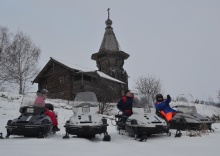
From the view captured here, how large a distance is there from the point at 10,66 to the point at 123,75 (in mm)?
18341

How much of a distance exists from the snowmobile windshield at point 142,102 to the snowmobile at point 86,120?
4.59 feet

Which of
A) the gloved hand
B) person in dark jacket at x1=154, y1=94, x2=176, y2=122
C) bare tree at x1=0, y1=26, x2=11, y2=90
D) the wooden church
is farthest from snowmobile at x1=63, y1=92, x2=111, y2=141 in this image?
bare tree at x1=0, y1=26, x2=11, y2=90

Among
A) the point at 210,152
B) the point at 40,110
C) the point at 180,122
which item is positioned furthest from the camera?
the point at 180,122

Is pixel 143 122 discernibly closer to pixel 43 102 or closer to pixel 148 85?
pixel 43 102

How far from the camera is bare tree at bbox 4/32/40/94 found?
96.0 ft

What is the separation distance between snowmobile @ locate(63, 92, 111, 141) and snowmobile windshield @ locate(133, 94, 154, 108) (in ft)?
4.59

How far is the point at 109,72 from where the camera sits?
132 feet

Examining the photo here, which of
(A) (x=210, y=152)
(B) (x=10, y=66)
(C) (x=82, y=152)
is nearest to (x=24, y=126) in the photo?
(C) (x=82, y=152)

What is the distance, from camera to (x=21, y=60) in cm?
Answer: 3072

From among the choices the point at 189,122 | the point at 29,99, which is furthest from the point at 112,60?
the point at 29,99

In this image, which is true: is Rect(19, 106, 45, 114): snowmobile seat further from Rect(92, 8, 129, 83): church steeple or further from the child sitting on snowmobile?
Rect(92, 8, 129, 83): church steeple

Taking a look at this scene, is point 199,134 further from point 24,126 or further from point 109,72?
point 109,72

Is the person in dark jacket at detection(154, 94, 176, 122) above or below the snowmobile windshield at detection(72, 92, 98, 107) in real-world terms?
below

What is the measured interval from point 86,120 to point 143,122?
1689 mm
